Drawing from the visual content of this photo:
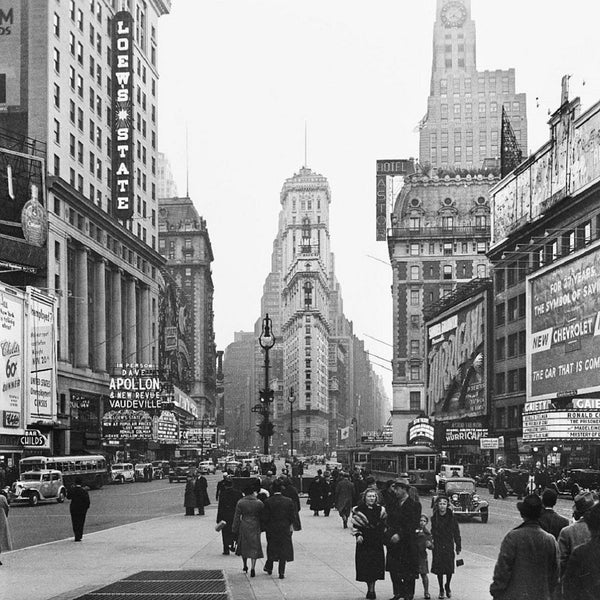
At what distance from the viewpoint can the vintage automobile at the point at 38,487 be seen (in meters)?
49.7

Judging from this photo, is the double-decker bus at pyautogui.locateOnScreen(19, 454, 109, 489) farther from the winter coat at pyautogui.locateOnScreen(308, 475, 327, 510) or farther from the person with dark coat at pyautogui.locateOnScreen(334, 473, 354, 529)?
the person with dark coat at pyautogui.locateOnScreen(334, 473, 354, 529)

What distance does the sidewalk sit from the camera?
678 inches

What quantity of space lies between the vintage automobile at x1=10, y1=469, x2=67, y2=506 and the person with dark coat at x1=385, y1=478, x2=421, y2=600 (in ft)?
119

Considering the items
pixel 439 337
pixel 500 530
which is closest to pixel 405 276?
pixel 439 337

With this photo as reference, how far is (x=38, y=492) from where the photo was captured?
50.5 meters

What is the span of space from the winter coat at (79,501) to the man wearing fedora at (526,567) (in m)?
19.4

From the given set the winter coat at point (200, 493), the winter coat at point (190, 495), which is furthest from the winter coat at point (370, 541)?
the winter coat at point (200, 493)

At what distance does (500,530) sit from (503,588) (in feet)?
74.9

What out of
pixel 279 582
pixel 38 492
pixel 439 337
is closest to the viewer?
pixel 279 582

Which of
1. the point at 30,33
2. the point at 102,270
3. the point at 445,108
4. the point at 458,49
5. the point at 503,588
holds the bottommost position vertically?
the point at 503,588

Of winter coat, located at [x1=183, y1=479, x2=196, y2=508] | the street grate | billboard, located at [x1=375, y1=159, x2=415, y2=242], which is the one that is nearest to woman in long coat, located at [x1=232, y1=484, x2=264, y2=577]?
the street grate

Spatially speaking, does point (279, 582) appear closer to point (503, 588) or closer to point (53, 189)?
point (503, 588)

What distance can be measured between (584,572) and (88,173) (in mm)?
85464

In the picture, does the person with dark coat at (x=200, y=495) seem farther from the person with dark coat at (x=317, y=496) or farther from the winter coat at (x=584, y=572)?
the winter coat at (x=584, y=572)
